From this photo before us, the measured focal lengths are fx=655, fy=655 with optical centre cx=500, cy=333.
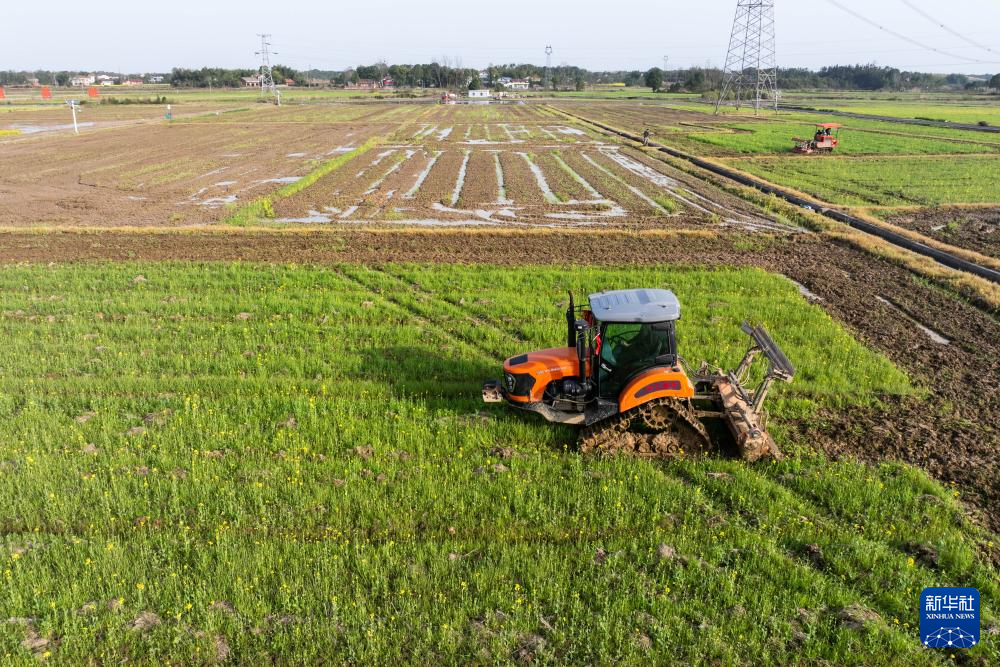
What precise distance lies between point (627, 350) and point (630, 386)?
0.48 meters

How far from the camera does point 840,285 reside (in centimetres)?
1714

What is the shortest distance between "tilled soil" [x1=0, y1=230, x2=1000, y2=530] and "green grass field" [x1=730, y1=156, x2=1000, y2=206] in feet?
33.8

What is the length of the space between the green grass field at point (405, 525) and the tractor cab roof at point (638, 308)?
6.35 feet

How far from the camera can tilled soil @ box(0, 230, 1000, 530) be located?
30.4ft

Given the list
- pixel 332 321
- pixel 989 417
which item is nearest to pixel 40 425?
pixel 332 321

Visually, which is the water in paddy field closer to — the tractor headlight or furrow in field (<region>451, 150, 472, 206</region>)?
furrow in field (<region>451, 150, 472, 206</region>)

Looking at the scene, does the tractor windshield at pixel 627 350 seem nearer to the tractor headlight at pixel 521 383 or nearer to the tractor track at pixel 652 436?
the tractor track at pixel 652 436

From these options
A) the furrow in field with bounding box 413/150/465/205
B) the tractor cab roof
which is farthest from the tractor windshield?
the furrow in field with bounding box 413/150/465/205

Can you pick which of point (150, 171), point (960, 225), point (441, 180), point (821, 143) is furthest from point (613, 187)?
point (150, 171)

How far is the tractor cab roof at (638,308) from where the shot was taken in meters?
8.03

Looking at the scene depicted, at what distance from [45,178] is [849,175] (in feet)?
138

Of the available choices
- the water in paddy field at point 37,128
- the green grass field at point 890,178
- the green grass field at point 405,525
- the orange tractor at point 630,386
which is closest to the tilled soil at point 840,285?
the green grass field at point 405,525

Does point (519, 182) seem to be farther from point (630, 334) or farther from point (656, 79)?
point (656, 79)

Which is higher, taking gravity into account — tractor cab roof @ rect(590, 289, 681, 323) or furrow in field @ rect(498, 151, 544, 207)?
furrow in field @ rect(498, 151, 544, 207)
